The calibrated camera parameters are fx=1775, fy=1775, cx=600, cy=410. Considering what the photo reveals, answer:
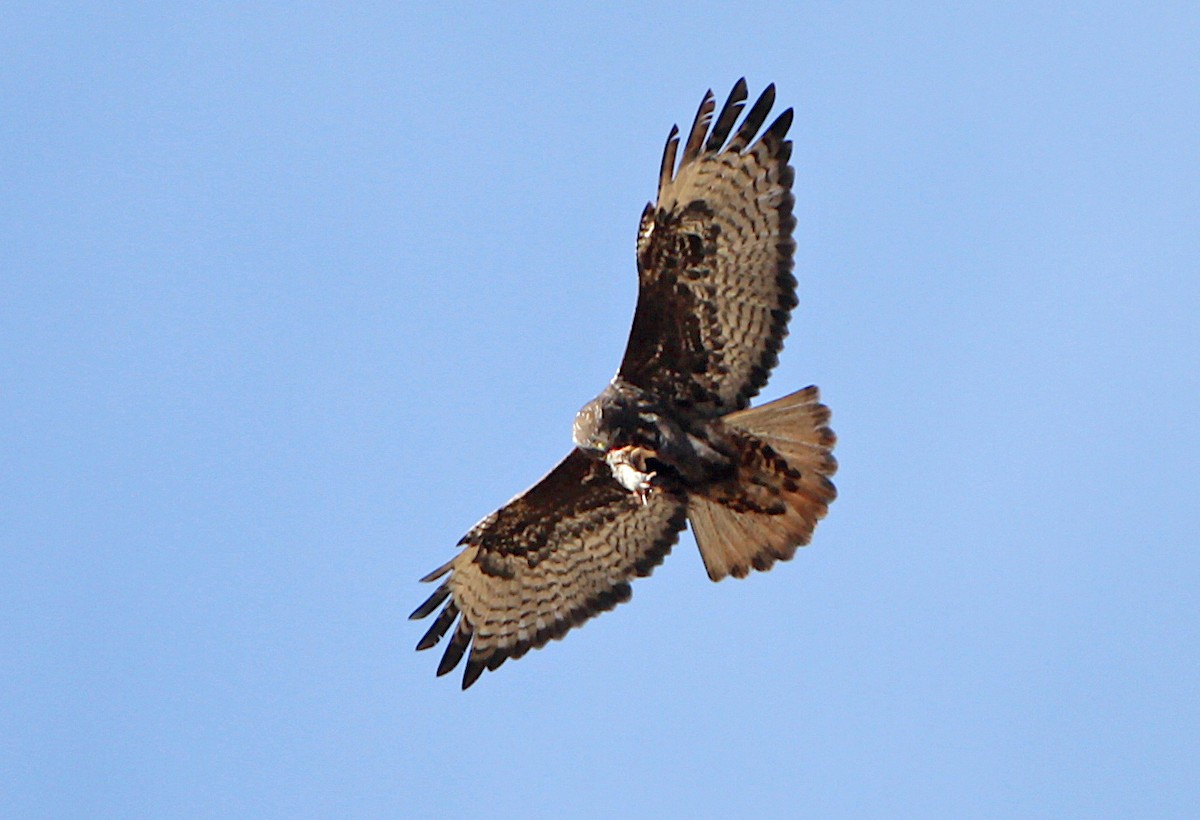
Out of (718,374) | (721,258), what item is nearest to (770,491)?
(718,374)

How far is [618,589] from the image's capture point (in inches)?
432

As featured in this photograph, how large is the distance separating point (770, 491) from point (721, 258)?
1.35 m

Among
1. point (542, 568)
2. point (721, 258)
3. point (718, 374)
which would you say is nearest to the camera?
point (721, 258)

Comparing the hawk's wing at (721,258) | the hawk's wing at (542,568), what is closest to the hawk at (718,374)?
the hawk's wing at (721,258)

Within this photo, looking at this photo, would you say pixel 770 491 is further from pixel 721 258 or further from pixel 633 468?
pixel 721 258

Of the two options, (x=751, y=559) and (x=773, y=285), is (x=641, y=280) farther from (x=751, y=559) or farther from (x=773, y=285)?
(x=751, y=559)

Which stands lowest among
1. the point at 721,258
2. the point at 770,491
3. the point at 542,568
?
the point at 770,491

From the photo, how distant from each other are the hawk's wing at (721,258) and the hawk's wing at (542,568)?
1.08m

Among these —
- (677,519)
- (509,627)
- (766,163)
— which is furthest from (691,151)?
(509,627)

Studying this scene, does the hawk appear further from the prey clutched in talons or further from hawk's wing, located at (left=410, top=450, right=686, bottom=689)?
hawk's wing, located at (left=410, top=450, right=686, bottom=689)

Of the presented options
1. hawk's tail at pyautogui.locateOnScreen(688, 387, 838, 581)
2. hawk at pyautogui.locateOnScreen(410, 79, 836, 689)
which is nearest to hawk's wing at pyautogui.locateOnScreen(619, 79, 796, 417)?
hawk at pyautogui.locateOnScreen(410, 79, 836, 689)

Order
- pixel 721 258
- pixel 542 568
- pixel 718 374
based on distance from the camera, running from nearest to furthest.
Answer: pixel 721 258 < pixel 718 374 < pixel 542 568

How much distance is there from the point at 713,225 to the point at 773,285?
18.8 inches

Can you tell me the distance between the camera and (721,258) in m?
9.95
